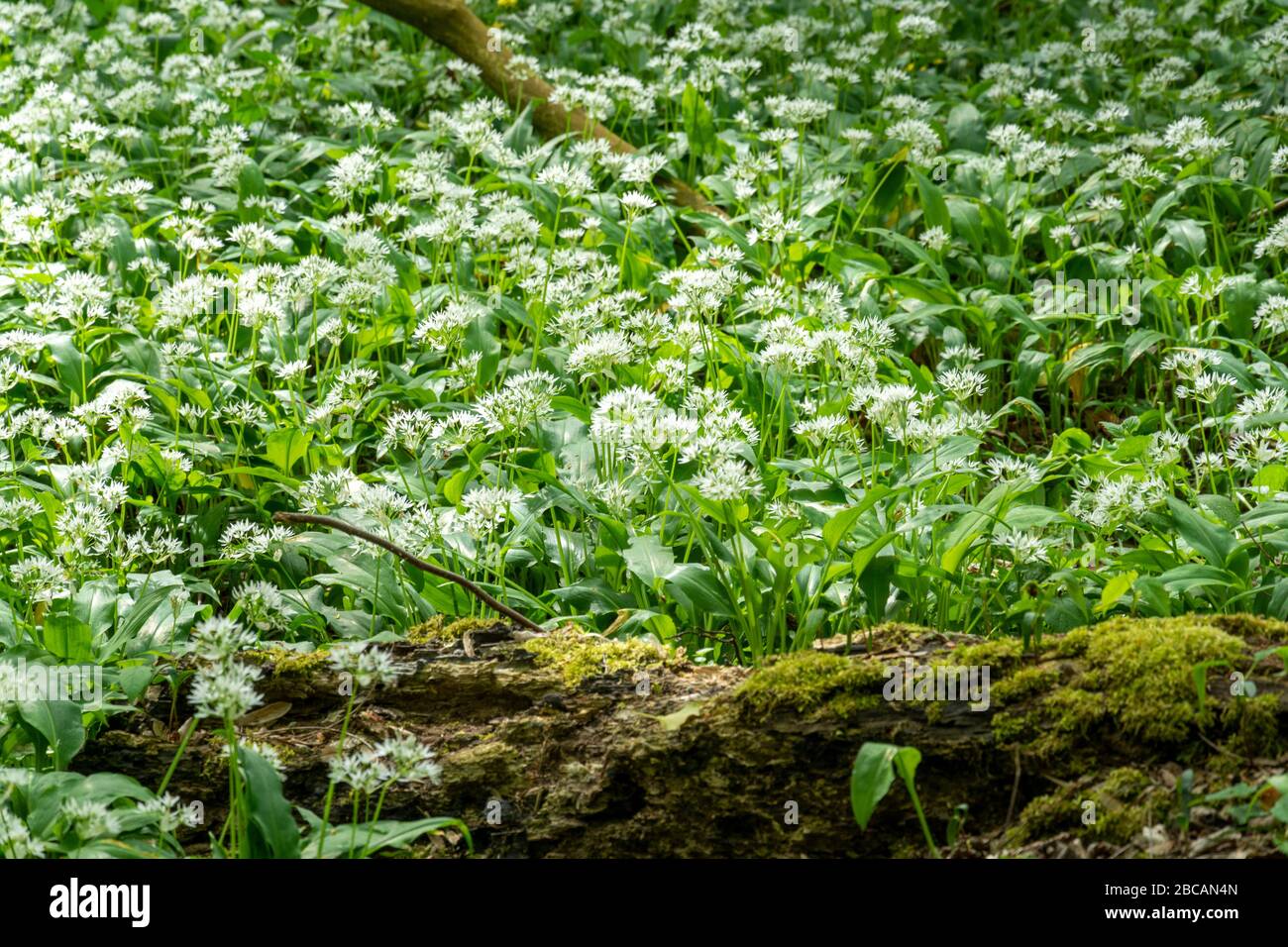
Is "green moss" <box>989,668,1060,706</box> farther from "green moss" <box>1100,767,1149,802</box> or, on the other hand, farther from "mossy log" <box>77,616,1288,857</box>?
"green moss" <box>1100,767,1149,802</box>

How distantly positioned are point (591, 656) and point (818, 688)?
1.69 feet

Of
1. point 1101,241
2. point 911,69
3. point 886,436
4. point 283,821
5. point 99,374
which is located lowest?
point 283,821

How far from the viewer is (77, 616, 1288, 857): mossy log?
7.07ft

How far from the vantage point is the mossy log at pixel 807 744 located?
2.16 m

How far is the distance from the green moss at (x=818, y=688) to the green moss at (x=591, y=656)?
28 centimetres

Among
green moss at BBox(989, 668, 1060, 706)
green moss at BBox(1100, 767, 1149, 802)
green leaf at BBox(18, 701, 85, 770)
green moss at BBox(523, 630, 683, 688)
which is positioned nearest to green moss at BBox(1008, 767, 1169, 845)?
green moss at BBox(1100, 767, 1149, 802)

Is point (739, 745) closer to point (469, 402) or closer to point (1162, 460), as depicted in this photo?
point (1162, 460)

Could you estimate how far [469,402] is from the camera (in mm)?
4152

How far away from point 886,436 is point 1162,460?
0.95m

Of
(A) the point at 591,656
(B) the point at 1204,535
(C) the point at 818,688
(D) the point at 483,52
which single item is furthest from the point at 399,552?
(D) the point at 483,52

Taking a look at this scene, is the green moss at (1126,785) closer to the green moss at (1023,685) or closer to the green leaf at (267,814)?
the green moss at (1023,685)

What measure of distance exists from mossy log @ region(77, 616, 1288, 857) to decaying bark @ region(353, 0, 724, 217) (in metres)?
4.16

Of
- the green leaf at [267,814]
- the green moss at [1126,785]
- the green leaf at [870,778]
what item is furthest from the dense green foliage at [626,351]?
the green leaf at [870,778]
